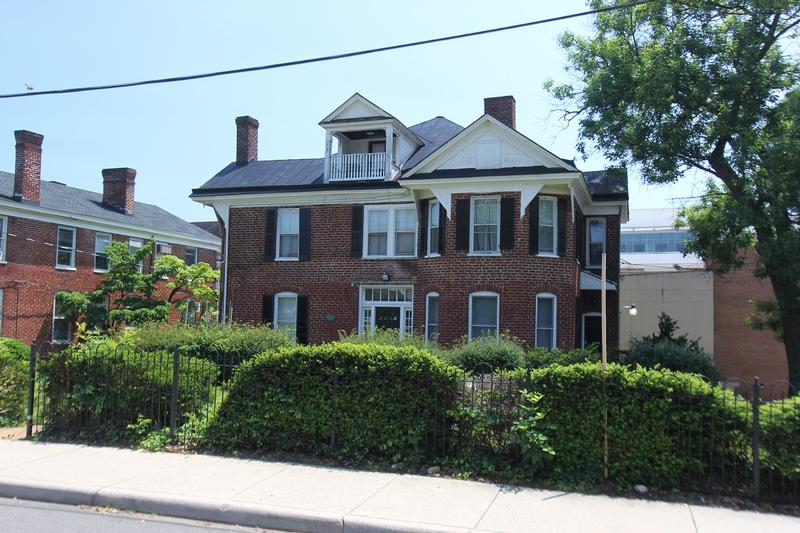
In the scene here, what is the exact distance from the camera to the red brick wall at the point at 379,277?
59.1 ft

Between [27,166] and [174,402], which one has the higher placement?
[27,166]

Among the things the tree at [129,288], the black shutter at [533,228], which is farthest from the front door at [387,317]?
the tree at [129,288]

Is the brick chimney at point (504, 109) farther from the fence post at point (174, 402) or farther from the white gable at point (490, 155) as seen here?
the fence post at point (174, 402)

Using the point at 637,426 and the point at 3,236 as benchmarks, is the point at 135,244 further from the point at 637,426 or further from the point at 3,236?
the point at 637,426

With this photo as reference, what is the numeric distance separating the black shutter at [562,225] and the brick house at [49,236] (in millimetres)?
17491

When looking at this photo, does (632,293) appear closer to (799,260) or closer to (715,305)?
(715,305)

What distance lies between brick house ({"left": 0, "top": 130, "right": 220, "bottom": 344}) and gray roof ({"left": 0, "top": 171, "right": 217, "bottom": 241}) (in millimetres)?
63

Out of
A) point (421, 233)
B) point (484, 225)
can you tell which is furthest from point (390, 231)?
point (484, 225)

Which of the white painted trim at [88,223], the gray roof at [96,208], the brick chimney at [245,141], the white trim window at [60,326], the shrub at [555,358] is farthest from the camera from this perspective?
the gray roof at [96,208]

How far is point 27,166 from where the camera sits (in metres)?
26.5

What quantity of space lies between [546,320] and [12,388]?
12.8 m

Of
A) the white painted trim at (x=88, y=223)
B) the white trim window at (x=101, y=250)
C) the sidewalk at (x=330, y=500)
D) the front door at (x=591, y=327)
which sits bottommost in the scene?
the sidewalk at (x=330, y=500)

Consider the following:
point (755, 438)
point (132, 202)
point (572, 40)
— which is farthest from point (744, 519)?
point (132, 202)

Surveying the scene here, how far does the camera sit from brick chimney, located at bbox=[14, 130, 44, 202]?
2631 centimetres
